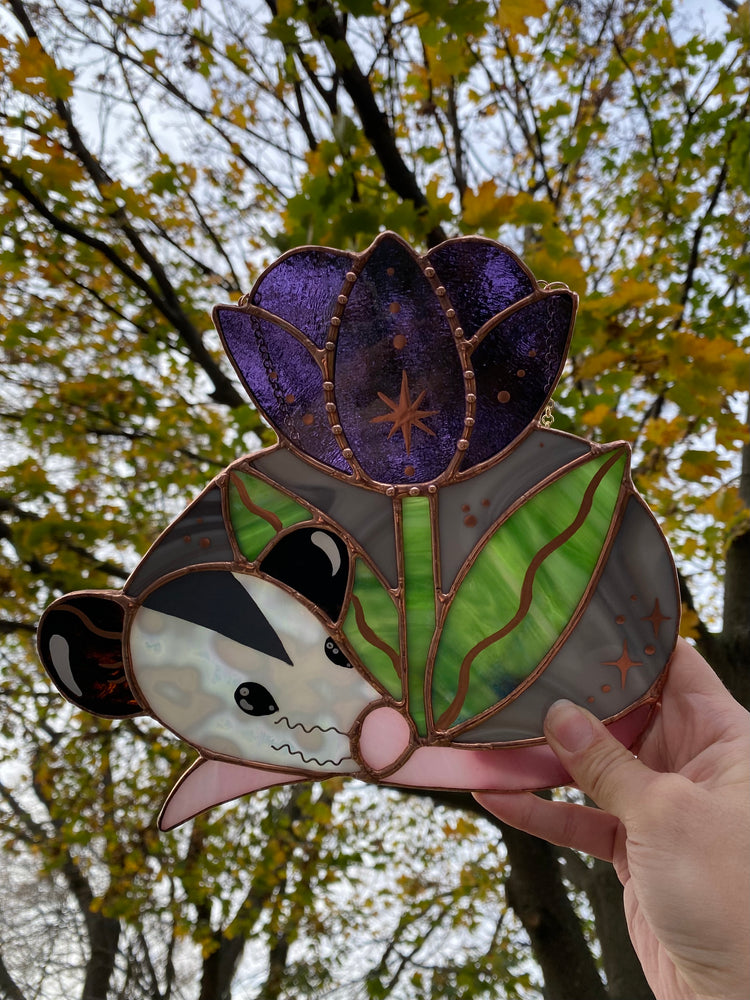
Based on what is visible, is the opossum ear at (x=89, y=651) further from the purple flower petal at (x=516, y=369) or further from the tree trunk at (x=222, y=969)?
the tree trunk at (x=222, y=969)

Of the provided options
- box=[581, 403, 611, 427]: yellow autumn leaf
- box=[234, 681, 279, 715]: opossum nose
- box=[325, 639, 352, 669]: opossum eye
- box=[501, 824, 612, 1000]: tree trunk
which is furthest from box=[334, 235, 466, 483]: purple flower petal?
box=[501, 824, 612, 1000]: tree trunk

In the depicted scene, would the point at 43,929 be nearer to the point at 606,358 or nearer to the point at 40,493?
the point at 40,493

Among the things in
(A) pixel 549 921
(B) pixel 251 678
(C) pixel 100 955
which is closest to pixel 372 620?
(B) pixel 251 678

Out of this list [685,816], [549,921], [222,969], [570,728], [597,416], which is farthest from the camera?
[222,969]

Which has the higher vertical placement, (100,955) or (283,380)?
(283,380)

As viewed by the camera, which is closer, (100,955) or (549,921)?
(549,921)

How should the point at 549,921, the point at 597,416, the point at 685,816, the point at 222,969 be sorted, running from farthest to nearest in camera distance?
the point at 222,969 < the point at 549,921 < the point at 597,416 < the point at 685,816

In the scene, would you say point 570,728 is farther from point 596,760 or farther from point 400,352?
point 400,352
